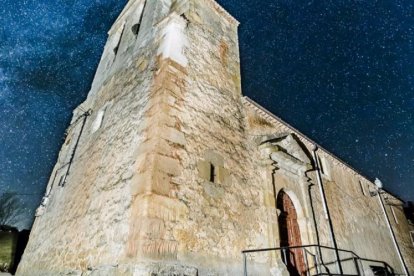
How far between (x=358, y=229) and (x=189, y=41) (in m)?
8.35

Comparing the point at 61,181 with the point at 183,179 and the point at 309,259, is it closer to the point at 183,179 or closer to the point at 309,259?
the point at 183,179

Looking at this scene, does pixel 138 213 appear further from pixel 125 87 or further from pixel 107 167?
pixel 125 87

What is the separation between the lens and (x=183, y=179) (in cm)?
415

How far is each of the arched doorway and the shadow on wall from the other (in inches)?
416

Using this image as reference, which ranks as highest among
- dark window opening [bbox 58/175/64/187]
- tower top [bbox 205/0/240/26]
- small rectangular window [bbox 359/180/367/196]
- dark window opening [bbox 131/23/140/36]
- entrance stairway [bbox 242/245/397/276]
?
tower top [bbox 205/0/240/26]

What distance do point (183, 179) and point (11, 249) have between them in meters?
13.7

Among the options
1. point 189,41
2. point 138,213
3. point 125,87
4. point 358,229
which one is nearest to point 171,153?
point 138,213

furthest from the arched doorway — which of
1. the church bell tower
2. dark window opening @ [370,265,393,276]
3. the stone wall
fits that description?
dark window opening @ [370,265,393,276]

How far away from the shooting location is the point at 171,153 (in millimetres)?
4184

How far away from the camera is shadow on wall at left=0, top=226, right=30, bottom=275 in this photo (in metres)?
11.2

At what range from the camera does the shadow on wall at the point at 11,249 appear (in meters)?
11.2

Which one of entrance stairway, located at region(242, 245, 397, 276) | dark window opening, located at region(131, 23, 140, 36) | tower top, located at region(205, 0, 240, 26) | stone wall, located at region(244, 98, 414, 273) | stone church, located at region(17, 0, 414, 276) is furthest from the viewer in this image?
dark window opening, located at region(131, 23, 140, 36)

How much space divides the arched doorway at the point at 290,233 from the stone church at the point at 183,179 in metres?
0.03

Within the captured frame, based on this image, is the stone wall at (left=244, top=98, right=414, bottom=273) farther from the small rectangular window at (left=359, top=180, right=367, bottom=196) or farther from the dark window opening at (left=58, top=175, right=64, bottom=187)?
the dark window opening at (left=58, top=175, right=64, bottom=187)
